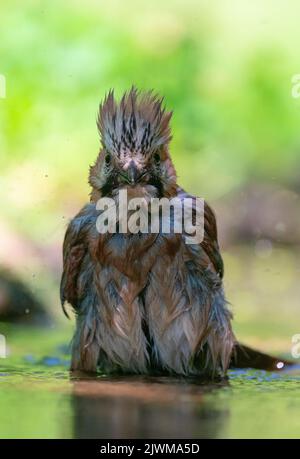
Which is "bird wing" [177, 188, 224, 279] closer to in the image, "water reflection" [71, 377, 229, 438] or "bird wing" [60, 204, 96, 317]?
"bird wing" [60, 204, 96, 317]

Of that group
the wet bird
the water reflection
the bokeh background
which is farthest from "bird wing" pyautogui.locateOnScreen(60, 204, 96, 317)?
the bokeh background

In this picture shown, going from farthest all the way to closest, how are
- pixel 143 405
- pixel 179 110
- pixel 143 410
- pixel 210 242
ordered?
pixel 179 110, pixel 210 242, pixel 143 405, pixel 143 410

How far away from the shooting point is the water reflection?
16.0ft

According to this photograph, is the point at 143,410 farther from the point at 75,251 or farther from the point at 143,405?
the point at 75,251

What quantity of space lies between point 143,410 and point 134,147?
171 cm

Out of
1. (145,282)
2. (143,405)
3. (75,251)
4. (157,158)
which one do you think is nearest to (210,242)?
(145,282)

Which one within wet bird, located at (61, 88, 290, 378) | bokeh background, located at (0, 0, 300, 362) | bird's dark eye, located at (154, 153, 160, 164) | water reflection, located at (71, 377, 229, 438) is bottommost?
water reflection, located at (71, 377, 229, 438)

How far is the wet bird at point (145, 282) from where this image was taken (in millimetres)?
6715

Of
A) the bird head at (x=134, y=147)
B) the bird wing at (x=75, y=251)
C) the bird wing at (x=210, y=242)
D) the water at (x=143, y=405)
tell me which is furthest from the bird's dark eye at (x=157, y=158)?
the water at (x=143, y=405)

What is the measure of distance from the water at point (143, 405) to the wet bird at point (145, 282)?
0.25 m

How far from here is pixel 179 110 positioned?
1120 cm

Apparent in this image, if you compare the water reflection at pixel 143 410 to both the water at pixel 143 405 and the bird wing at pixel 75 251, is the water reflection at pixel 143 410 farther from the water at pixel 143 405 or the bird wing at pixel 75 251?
the bird wing at pixel 75 251

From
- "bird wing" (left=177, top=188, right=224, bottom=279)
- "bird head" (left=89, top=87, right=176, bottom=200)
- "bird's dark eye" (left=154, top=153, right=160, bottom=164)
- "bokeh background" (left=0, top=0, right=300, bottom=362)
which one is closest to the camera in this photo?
"bird head" (left=89, top=87, right=176, bottom=200)


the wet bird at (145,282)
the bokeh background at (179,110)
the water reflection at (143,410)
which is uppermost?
the bokeh background at (179,110)
